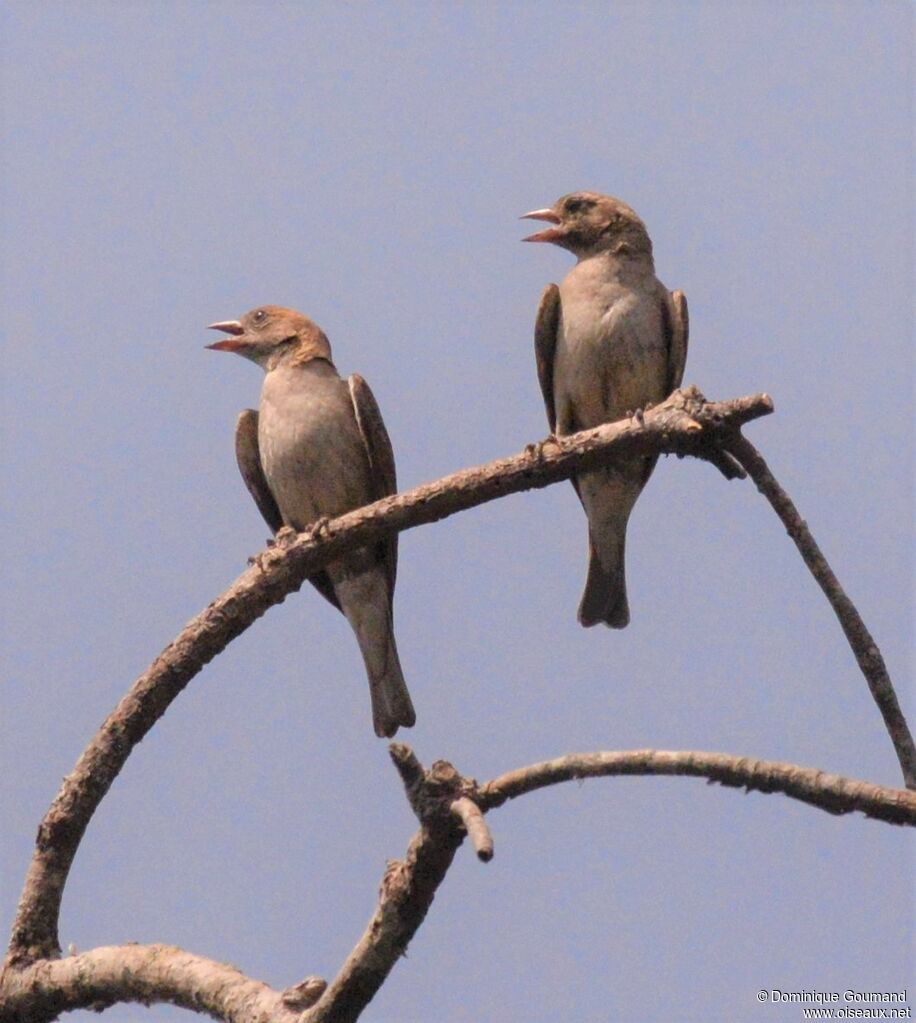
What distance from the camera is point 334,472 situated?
7.77 meters

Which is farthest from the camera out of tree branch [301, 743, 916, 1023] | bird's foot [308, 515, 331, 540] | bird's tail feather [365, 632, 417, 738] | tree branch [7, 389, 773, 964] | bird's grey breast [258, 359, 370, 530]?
bird's tail feather [365, 632, 417, 738]

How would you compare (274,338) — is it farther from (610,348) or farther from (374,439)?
(610,348)

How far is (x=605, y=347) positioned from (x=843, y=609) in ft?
10.0

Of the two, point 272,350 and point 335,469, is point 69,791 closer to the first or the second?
point 335,469

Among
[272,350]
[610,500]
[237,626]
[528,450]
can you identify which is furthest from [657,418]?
[272,350]

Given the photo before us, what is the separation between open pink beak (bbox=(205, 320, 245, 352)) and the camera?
8469mm

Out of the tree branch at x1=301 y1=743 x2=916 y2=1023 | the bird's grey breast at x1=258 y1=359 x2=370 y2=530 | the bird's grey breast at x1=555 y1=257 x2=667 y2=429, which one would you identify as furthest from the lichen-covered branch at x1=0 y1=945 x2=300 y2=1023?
the bird's grey breast at x1=555 y1=257 x2=667 y2=429

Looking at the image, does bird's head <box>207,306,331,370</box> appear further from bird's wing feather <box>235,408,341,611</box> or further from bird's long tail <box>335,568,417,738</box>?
bird's long tail <box>335,568,417,738</box>

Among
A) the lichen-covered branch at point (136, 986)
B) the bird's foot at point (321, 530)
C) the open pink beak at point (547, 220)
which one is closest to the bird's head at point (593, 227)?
the open pink beak at point (547, 220)

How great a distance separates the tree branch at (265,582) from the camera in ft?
17.6

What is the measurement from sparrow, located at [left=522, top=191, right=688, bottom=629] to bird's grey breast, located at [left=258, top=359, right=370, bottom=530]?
984 mm

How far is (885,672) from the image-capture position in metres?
4.84

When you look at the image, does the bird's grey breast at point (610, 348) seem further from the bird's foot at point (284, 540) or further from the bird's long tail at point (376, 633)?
A: the bird's foot at point (284, 540)

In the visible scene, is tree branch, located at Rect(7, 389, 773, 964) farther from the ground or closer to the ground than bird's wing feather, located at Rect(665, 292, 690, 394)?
closer to the ground
